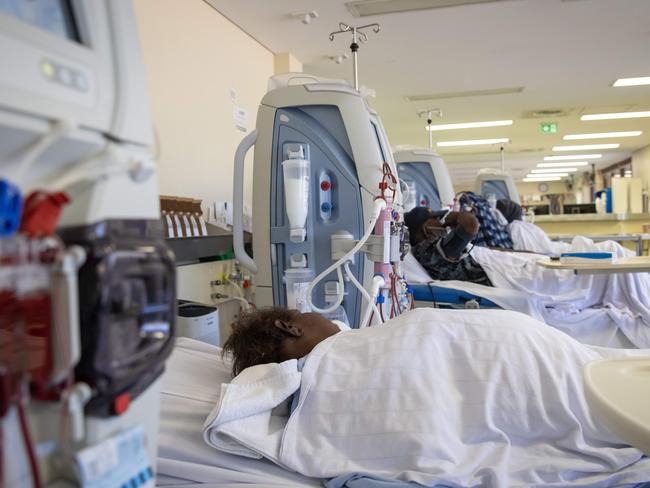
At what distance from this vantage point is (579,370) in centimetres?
116

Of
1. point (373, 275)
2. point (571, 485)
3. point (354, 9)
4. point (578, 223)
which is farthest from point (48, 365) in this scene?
point (578, 223)

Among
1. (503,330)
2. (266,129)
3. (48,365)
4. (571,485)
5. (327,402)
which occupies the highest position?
(266,129)

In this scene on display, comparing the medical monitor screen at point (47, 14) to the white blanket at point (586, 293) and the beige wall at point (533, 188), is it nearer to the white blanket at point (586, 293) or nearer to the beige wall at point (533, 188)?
the white blanket at point (586, 293)

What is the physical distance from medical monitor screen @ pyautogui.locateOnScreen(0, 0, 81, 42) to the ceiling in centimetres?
332

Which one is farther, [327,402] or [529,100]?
[529,100]

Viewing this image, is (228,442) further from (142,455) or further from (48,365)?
(48,365)

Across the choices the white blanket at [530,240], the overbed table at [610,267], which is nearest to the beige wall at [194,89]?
the overbed table at [610,267]

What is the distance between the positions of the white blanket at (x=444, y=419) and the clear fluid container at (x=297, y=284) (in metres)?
0.98

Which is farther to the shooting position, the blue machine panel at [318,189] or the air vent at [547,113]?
the air vent at [547,113]

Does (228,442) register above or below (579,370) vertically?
below

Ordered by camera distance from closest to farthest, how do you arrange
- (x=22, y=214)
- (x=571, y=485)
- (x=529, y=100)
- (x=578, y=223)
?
(x=22, y=214) → (x=571, y=485) → (x=529, y=100) → (x=578, y=223)

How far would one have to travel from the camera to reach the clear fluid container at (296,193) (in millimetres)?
2160

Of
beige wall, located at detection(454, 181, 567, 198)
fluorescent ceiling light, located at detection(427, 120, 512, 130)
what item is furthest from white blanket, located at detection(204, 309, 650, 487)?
beige wall, located at detection(454, 181, 567, 198)

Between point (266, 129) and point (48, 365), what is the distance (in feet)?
6.14
